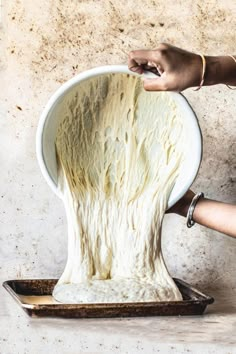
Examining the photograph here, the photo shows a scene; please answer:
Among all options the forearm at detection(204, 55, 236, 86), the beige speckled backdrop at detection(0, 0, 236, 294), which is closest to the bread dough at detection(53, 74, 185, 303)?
the forearm at detection(204, 55, 236, 86)

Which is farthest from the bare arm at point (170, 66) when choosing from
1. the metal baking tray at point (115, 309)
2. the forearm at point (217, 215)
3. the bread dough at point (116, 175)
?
the metal baking tray at point (115, 309)

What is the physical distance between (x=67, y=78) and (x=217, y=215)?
20.9 inches

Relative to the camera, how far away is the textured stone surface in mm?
1915

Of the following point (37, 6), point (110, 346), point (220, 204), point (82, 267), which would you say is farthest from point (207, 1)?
point (110, 346)

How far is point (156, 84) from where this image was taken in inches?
57.9

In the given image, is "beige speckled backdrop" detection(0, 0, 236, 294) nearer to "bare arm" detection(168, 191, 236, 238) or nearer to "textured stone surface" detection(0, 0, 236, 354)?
"textured stone surface" detection(0, 0, 236, 354)

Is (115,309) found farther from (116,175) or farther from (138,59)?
(138,59)

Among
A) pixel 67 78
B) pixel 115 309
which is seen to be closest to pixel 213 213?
pixel 115 309

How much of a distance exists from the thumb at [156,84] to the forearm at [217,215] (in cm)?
33

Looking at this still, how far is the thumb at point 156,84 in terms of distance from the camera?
1.46 meters

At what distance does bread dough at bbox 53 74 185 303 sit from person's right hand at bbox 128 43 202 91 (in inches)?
6.5

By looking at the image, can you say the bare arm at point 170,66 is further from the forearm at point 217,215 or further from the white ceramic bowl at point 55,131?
the forearm at point 217,215

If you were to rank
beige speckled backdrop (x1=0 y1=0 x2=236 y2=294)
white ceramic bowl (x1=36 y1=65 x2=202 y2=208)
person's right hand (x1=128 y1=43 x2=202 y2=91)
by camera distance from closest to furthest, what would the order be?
person's right hand (x1=128 y1=43 x2=202 y2=91) < white ceramic bowl (x1=36 y1=65 x2=202 y2=208) < beige speckled backdrop (x1=0 y1=0 x2=236 y2=294)

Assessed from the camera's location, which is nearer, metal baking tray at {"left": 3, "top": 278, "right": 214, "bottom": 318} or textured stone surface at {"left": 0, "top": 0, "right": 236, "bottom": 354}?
metal baking tray at {"left": 3, "top": 278, "right": 214, "bottom": 318}
